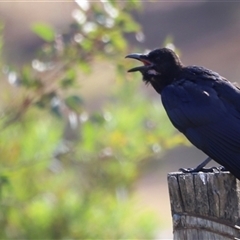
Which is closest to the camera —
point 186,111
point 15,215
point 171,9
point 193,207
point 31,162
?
point 193,207

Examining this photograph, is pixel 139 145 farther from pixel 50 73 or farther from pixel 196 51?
pixel 196 51

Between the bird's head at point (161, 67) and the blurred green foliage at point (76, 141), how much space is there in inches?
13.3

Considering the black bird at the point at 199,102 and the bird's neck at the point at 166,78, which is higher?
the bird's neck at the point at 166,78

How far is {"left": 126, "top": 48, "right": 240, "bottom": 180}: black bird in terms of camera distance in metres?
4.91

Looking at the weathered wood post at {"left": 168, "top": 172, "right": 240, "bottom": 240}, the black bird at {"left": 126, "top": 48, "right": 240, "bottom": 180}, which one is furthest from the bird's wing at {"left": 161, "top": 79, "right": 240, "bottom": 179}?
the weathered wood post at {"left": 168, "top": 172, "right": 240, "bottom": 240}

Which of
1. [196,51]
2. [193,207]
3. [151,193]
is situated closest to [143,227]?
[193,207]

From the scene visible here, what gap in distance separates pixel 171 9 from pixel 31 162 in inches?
1032

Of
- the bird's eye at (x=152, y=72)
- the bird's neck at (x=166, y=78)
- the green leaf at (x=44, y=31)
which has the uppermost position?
the green leaf at (x=44, y=31)

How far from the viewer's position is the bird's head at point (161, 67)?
19.3 feet

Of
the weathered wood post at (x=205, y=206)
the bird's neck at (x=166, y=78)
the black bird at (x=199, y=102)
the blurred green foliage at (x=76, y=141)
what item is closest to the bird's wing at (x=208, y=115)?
the black bird at (x=199, y=102)

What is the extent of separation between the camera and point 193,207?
377 centimetres

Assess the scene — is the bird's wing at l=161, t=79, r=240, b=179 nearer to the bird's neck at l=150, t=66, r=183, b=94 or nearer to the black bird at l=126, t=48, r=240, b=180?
the black bird at l=126, t=48, r=240, b=180

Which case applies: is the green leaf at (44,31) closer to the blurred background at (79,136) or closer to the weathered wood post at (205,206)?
the blurred background at (79,136)

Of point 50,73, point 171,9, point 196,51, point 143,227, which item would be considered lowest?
point 143,227
